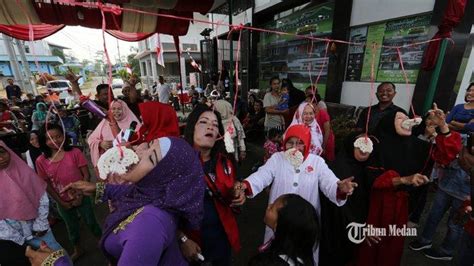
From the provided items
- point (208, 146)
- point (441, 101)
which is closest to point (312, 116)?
point (208, 146)

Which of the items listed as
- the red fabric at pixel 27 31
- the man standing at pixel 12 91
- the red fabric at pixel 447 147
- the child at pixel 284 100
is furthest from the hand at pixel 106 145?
the man standing at pixel 12 91

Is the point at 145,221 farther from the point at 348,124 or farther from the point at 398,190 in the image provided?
the point at 348,124

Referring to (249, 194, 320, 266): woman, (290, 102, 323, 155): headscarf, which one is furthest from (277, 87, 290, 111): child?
(249, 194, 320, 266): woman

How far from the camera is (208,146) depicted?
1676 millimetres

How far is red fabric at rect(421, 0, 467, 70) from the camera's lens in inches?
123

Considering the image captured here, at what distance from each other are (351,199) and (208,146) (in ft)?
4.79

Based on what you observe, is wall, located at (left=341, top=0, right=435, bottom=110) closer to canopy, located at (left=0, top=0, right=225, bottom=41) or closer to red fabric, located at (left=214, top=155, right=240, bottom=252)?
canopy, located at (left=0, top=0, right=225, bottom=41)

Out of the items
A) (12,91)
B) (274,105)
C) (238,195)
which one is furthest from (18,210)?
(12,91)

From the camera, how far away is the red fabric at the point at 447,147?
191cm

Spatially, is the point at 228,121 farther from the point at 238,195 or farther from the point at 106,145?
the point at 238,195

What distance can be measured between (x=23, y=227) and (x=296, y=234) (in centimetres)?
214

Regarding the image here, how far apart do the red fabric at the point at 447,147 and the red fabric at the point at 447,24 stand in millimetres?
2067

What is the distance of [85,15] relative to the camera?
4637 mm

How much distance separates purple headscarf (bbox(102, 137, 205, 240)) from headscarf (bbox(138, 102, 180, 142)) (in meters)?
0.95
